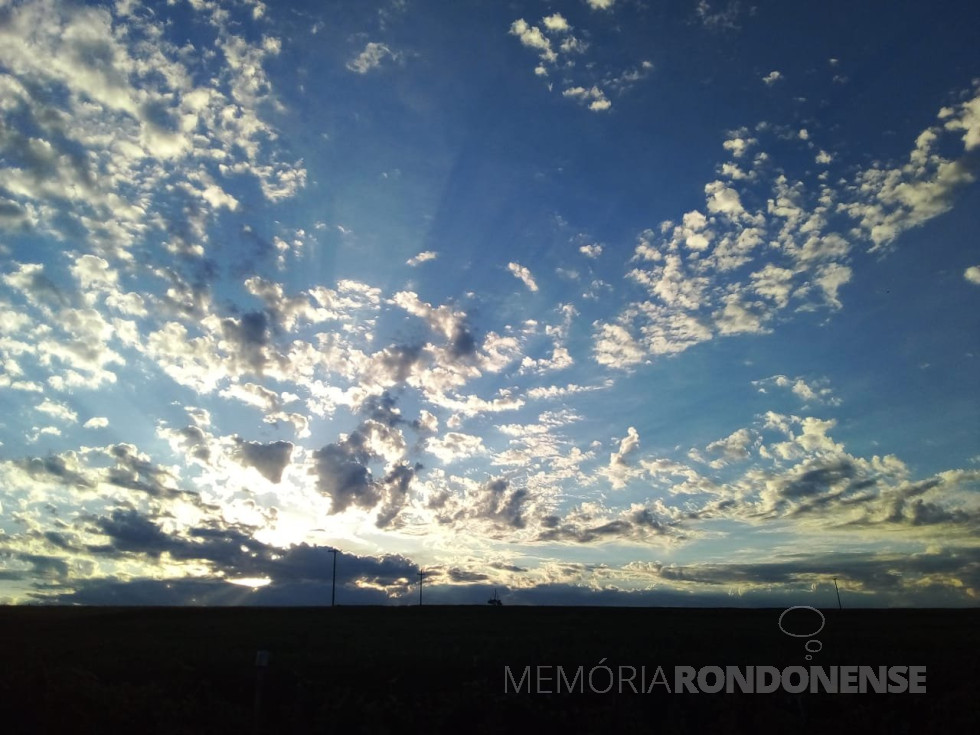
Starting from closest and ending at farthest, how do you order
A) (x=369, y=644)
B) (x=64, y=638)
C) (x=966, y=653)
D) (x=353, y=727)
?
(x=353, y=727)
(x=966, y=653)
(x=369, y=644)
(x=64, y=638)

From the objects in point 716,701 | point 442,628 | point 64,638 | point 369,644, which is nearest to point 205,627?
point 64,638

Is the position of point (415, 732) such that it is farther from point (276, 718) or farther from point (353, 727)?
point (276, 718)

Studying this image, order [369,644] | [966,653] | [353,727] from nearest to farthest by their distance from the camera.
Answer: [353,727] → [966,653] → [369,644]

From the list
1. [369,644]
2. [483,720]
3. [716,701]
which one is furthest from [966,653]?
[369,644]

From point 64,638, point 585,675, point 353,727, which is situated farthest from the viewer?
point 64,638

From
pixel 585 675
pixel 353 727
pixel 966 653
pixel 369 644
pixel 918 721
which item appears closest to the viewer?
pixel 353 727

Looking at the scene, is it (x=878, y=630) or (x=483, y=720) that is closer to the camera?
(x=483, y=720)

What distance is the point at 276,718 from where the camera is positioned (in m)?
25.0

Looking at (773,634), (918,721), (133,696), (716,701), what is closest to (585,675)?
(716,701)

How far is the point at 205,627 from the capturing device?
72000 mm

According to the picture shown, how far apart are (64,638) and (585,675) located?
49.0 m

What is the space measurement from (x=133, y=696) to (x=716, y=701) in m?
21.7

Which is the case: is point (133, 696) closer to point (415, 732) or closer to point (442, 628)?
point (415, 732)

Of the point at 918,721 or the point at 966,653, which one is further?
the point at 966,653
